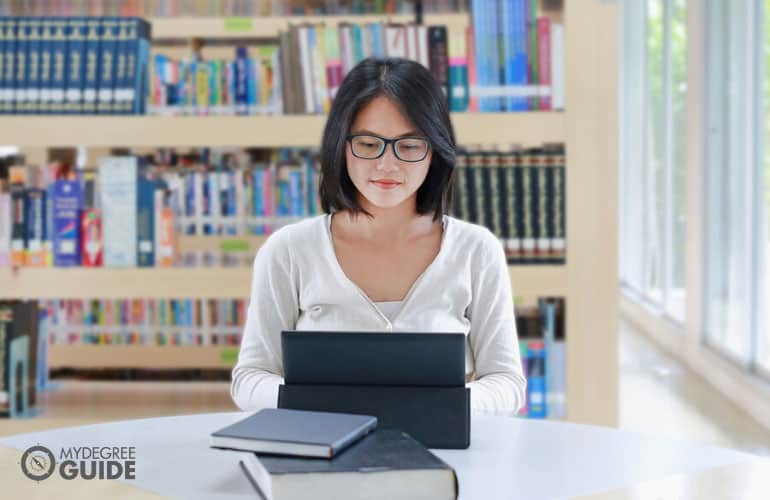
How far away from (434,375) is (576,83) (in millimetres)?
2044

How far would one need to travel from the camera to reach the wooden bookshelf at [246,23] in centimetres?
361

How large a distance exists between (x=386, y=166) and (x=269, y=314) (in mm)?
353

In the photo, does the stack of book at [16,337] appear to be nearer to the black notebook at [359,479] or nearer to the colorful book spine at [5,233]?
the colorful book spine at [5,233]

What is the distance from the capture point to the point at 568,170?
3.16m

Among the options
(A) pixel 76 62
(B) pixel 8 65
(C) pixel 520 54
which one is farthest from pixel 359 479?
(B) pixel 8 65

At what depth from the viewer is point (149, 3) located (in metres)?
3.78

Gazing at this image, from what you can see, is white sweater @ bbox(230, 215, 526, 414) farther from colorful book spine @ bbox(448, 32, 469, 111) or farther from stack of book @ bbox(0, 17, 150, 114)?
stack of book @ bbox(0, 17, 150, 114)

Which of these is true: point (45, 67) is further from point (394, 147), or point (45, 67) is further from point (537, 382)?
point (394, 147)

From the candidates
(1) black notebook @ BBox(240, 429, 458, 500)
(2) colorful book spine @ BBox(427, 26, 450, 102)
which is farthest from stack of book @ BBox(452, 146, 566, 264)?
(1) black notebook @ BBox(240, 429, 458, 500)

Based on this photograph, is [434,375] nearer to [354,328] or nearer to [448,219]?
[354,328]

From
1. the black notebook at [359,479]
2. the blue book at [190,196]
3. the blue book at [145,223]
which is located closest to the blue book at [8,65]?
the blue book at [145,223]

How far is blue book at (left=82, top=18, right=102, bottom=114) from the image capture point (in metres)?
3.29

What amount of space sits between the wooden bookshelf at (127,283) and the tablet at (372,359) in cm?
199

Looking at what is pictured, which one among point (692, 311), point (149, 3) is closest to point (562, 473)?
point (149, 3)
